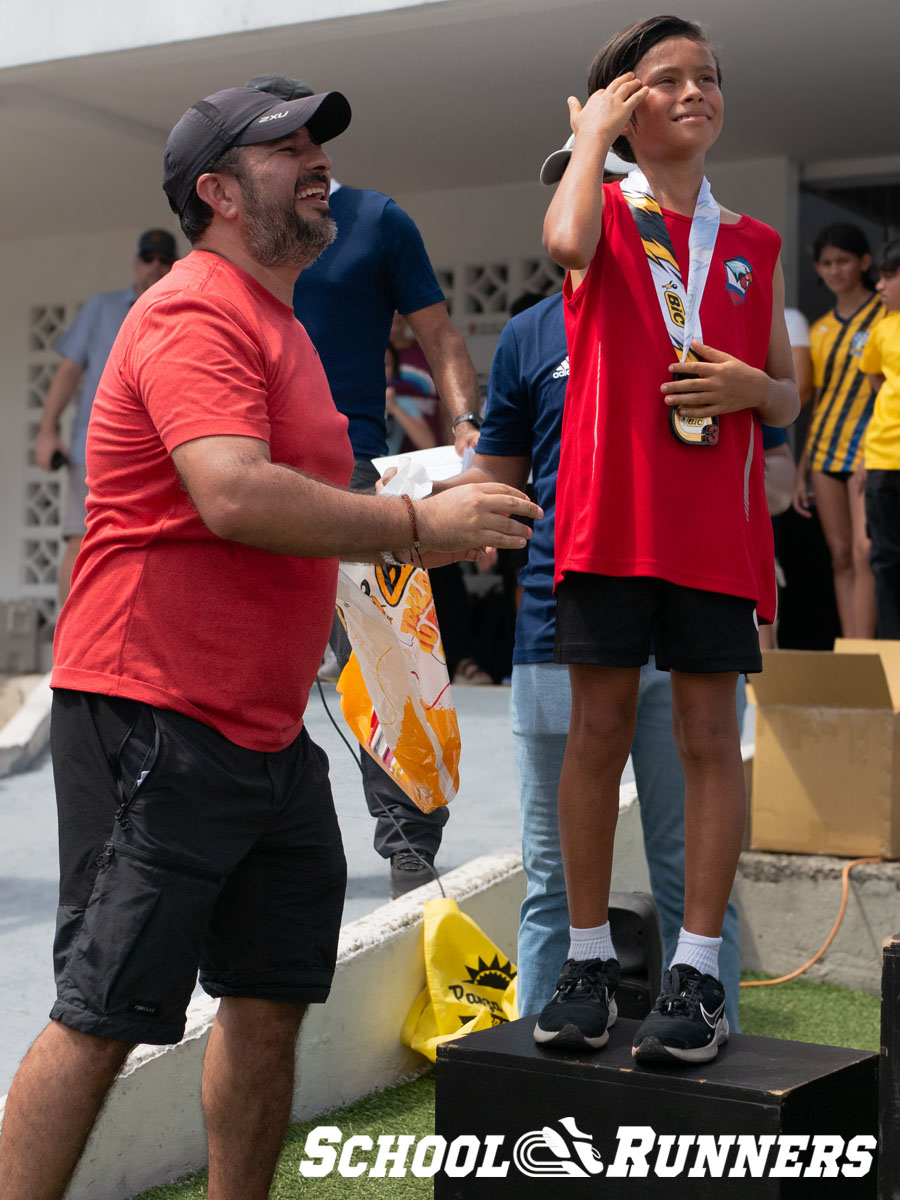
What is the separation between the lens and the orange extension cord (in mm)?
4398

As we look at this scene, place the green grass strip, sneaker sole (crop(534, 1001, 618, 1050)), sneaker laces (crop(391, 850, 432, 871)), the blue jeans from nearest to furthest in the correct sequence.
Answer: sneaker sole (crop(534, 1001, 618, 1050)) < the blue jeans < sneaker laces (crop(391, 850, 432, 871)) < the green grass strip

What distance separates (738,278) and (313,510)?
954 mm

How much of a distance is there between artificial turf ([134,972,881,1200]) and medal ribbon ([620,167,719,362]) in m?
1.67

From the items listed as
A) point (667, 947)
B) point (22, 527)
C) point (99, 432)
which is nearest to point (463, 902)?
point (667, 947)

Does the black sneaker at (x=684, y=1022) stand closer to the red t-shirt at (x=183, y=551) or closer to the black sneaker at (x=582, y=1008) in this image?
the black sneaker at (x=582, y=1008)

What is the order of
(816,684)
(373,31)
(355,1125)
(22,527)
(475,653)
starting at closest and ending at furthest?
(355,1125), (816,684), (373,31), (475,653), (22,527)

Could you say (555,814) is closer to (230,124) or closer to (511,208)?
(230,124)

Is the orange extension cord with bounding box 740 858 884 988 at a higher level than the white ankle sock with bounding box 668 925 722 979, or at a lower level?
lower

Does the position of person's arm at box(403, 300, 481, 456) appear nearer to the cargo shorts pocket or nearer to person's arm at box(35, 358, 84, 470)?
the cargo shorts pocket

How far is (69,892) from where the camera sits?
2.08 m

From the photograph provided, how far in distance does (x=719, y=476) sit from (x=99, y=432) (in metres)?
0.99

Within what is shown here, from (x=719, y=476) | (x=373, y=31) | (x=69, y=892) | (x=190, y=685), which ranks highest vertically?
(x=373, y=31)

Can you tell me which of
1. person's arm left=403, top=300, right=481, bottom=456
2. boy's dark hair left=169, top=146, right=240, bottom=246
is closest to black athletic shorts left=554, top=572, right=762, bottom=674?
boy's dark hair left=169, top=146, right=240, bottom=246

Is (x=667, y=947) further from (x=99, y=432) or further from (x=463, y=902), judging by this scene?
(x=99, y=432)
